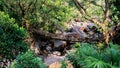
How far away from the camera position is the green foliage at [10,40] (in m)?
11.5

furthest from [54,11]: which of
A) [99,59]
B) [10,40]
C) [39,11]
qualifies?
[99,59]

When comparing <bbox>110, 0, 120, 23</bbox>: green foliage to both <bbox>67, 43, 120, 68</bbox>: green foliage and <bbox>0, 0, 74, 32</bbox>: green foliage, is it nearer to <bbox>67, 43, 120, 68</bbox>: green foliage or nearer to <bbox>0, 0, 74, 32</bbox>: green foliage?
<bbox>0, 0, 74, 32</bbox>: green foliage

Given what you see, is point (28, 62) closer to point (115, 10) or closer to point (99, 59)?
point (99, 59)

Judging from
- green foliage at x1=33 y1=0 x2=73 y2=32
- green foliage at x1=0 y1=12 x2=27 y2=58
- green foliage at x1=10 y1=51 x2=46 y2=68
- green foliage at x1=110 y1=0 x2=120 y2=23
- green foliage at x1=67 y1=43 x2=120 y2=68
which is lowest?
green foliage at x1=67 y1=43 x2=120 y2=68

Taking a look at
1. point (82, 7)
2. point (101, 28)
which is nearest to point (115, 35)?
point (101, 28)

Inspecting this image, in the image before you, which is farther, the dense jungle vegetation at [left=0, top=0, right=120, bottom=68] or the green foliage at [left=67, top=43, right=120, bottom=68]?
the dense jungle vegetation at [left=0, top=0, right=120, bottom=68]

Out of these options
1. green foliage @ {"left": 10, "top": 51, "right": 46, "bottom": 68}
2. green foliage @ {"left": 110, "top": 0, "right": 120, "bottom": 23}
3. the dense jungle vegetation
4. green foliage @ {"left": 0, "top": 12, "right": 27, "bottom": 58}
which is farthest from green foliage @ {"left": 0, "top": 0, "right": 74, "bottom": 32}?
green foliage @ {"left": 10, "top": 51, "right": 46, "bottom": 68}

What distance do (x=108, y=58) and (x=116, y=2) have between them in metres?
8.49

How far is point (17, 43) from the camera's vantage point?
38.4ft

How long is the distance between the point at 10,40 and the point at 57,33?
10253mm

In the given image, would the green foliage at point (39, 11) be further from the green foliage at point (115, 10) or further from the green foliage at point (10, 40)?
the green foliage at point (10, 40)

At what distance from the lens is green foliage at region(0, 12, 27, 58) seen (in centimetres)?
1152

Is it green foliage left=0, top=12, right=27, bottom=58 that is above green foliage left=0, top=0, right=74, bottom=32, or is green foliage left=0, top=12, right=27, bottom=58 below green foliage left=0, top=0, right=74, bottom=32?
below

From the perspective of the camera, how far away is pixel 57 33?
2173 cm
